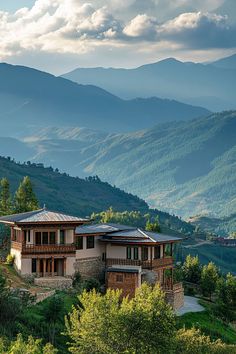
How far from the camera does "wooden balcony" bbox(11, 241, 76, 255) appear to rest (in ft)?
218

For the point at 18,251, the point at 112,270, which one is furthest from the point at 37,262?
the point at 112,270

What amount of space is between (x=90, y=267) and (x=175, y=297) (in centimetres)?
827

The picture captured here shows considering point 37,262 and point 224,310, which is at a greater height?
point 37,262

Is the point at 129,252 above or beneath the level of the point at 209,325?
above

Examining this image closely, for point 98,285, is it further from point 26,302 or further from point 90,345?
point 90,345

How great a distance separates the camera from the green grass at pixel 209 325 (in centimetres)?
6456

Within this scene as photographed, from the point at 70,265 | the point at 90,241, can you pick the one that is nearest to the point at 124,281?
the point at 70,265

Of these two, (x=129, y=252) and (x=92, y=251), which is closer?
(x=129, y=252)

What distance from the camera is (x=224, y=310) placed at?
241 feet

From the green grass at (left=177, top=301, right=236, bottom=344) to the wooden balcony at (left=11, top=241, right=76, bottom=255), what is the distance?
37.8 feet

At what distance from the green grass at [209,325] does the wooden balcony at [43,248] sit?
1152cm

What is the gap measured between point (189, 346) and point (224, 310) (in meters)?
30.4

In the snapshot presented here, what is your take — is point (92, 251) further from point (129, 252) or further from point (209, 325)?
point (209, 325)

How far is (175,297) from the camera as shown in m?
70.3
